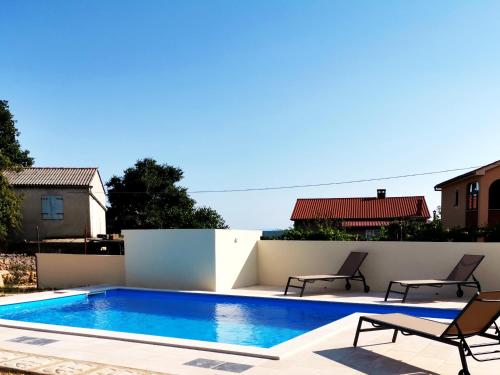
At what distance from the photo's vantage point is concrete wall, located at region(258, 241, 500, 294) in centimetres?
1103

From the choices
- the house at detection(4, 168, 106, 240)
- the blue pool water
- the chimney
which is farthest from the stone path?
the chimney

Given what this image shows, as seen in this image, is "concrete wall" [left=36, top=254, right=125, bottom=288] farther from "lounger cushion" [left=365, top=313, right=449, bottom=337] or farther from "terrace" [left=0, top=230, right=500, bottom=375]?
"lounger cushion" [left=365, top=313, right=449, bottom=337]

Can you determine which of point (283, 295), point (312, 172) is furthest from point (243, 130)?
point (283, 295)

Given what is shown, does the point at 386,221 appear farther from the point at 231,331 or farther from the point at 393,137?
the point at 231,331

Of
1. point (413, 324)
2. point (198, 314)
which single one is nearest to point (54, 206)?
point (198, 314)

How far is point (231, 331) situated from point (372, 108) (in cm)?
1191

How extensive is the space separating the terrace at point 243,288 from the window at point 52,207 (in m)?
14.1

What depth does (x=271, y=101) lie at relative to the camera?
18.7 m

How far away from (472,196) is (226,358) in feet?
68.6

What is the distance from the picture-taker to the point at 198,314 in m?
10.3

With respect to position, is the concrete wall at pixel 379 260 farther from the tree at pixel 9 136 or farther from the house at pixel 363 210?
the tree at pixel 9 136

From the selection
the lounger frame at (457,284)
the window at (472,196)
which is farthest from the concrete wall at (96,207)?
the lounger frame at (457,284)

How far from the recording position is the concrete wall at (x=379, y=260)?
11.0 m

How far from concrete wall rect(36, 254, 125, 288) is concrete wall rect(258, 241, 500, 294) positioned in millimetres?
4349
